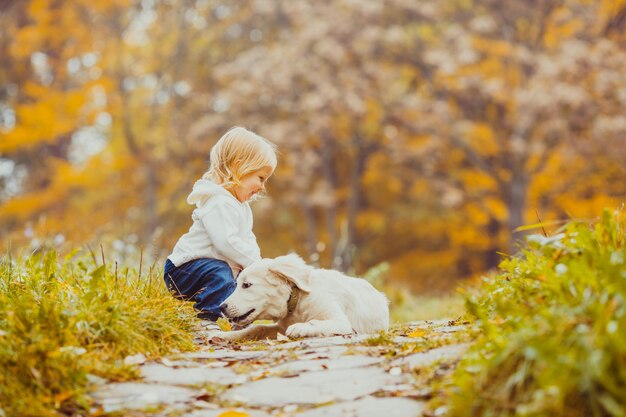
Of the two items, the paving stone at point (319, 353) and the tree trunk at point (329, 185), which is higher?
the tree trunk at point (329, 185)

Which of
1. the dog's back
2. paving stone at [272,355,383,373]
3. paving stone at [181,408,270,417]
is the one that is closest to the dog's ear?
the dog's back

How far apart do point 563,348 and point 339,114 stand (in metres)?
19.7

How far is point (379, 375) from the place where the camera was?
392cm

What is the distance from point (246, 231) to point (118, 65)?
16.7m

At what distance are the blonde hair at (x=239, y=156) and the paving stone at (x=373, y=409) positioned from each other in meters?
3.03

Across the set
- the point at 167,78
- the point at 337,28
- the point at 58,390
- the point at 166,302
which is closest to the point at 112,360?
the point at 58,390

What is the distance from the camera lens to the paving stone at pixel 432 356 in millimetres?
3877

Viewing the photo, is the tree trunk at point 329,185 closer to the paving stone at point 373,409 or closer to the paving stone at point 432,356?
the paving stone at point 432,356

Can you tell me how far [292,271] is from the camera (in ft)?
18.3

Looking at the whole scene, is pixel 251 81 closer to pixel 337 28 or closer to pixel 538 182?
pixel 337 28

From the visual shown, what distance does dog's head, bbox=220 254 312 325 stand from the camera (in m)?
5.52

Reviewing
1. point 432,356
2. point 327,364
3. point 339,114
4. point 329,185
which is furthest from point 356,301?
point 329,185

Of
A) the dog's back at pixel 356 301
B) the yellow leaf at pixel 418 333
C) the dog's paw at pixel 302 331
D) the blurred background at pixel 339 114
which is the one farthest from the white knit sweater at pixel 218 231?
the blurred background at pixel 339 114

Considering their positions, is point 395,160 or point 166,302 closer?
point 166,302
